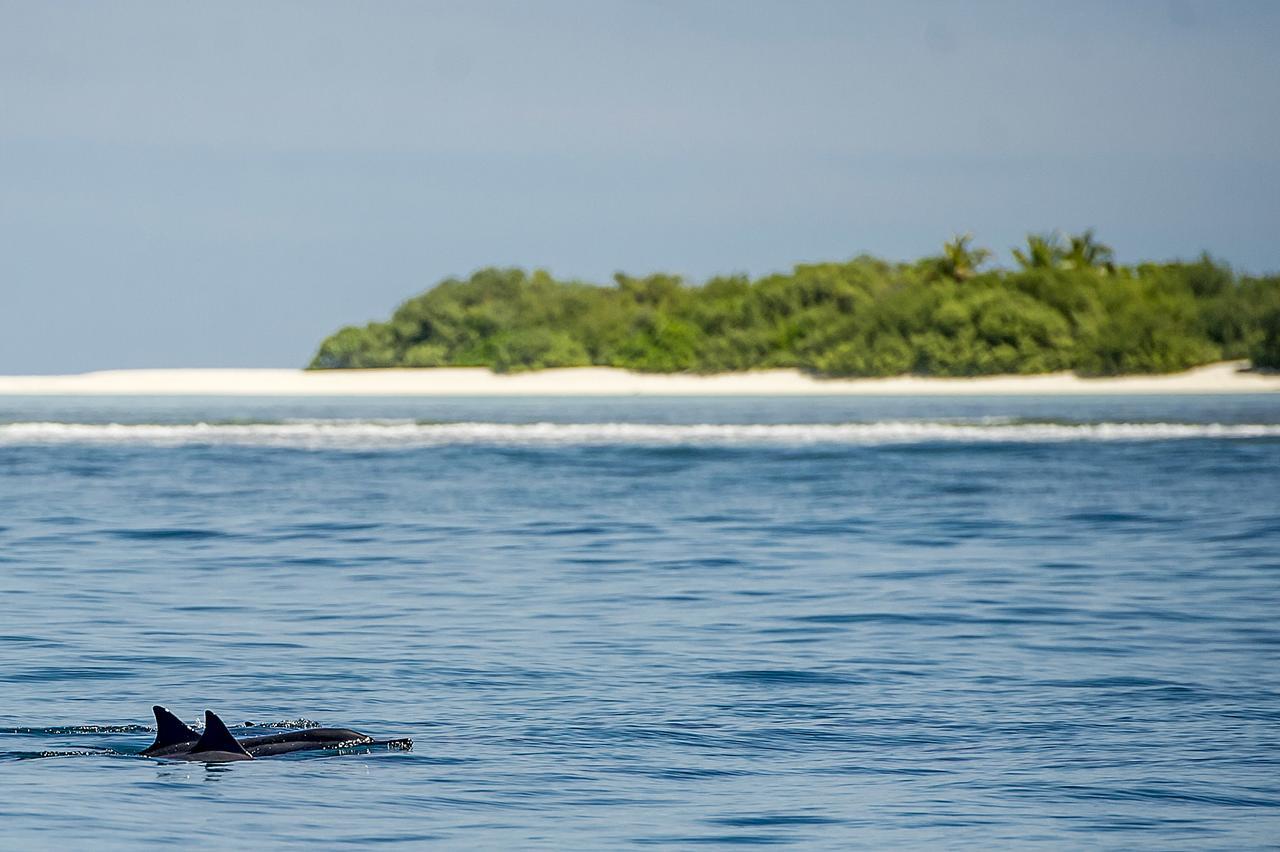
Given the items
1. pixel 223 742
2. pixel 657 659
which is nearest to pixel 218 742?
pixel 223 742

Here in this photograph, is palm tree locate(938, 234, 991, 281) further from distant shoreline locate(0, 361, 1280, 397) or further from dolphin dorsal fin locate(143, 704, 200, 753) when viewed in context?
dolphin dorsal fin locate(143, 704, 200, 753)

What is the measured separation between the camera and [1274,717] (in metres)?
12.5

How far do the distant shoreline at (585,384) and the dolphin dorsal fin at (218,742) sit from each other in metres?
77.7

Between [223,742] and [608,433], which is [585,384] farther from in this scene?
[223,742]

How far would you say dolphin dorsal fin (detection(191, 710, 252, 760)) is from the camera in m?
10.7

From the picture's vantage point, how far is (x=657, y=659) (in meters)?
14.7

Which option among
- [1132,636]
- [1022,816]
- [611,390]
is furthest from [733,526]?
[611,390]

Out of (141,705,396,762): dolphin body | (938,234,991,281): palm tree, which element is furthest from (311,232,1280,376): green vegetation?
(141,705,396,762): dolphin body

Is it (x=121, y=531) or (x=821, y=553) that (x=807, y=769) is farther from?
(x=121, y=531)

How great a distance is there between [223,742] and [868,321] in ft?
285

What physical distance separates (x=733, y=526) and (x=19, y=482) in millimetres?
16096

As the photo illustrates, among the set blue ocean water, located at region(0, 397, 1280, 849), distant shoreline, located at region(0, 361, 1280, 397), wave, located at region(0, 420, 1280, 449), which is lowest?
blue ocean water, located at region(0, 397, 1280, 849)

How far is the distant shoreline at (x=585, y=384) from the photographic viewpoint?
87000 millimetres

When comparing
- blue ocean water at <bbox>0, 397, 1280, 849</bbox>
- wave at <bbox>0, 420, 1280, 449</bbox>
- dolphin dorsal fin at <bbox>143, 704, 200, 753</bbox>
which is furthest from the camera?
wave at <bbox>0, 420, 1280, 449</bbox>
